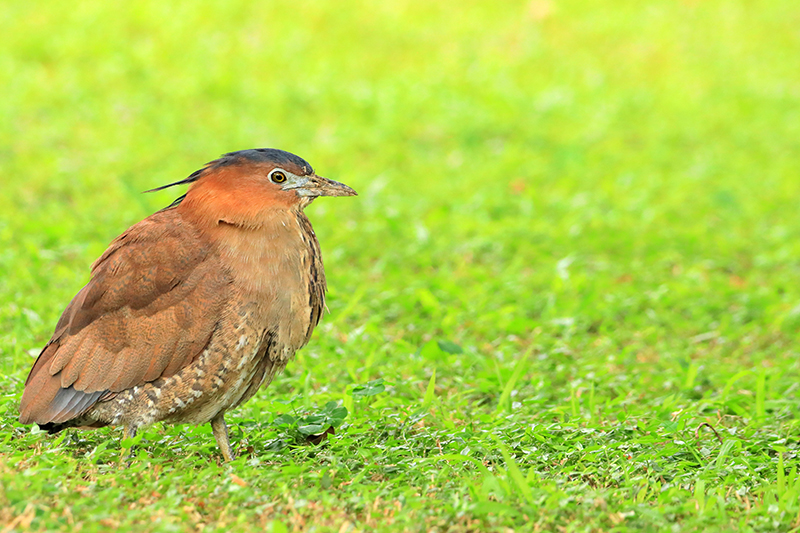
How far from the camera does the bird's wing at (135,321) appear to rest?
3.65 m

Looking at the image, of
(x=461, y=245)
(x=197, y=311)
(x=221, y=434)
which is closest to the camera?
(x=197, y=311)

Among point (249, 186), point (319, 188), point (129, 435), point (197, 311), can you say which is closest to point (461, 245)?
point (319, 188)

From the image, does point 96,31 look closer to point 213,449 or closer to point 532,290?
point 532,290

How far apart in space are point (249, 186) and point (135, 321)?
0.74 meters

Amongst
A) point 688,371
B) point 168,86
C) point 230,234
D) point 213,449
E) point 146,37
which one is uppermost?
point 146,37

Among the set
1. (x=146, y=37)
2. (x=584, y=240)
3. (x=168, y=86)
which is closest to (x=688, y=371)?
(x=584, y=240)

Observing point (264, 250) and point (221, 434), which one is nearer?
point (264, 250)

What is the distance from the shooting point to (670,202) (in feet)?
29.0

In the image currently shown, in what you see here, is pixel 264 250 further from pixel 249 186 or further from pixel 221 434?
pixel 221 434

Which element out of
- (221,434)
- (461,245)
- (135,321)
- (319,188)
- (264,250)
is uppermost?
(319,188)

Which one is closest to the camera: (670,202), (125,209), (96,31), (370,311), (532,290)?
(370,311)

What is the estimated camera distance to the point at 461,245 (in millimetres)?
7484

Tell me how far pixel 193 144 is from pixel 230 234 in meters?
5.68

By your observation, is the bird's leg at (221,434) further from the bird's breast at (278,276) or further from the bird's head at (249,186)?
the bird's head at (249,186)
